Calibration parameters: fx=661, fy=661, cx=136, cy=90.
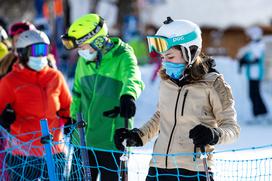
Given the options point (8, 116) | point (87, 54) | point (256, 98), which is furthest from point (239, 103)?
point (87, 54)

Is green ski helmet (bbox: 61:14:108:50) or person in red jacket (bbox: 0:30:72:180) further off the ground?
green ski helmet (bbox: 61:14:108:50)

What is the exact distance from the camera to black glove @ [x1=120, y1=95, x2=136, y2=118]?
464 cm

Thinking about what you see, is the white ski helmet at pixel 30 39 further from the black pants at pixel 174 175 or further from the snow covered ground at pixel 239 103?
the snow covered ground at pixel 239 103

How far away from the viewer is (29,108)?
5.48m

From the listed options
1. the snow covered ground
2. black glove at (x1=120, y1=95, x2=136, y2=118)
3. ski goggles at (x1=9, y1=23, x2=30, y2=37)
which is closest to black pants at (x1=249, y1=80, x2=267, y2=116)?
the snow covered ground

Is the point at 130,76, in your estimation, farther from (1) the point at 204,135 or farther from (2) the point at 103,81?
(1) the point at 204,135

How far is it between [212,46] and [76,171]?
31224 mm

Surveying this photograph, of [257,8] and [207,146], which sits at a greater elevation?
[257,8]

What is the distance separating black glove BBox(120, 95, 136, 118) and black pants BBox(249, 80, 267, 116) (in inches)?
326

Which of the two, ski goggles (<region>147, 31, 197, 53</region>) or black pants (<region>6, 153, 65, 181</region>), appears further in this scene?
black pants (<region>6, 153, 65, 181</region>)

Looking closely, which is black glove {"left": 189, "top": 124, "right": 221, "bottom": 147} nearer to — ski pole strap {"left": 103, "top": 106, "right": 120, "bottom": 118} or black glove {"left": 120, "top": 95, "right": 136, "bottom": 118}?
black glove {"left": 120, "top": 95, "right": 136, "bottom": 118}

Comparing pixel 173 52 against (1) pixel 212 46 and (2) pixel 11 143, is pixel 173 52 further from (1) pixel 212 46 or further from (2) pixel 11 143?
(1) pixel 212 46

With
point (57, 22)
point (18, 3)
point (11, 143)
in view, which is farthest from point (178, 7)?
point (11, 143)

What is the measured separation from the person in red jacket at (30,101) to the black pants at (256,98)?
757cm
